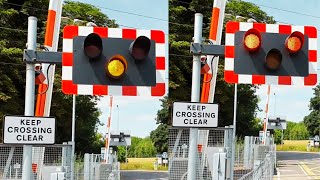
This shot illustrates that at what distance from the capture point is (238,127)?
141 feet

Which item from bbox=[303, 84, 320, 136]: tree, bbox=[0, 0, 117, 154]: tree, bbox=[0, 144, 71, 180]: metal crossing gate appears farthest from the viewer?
bbox=[303, 84, 320, 136]: tree

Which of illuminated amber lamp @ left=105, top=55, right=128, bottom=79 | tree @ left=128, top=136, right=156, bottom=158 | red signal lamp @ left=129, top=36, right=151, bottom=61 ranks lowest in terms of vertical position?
tree @ left=128, top=136, right=156, bottom=158

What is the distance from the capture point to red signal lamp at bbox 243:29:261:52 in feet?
18.4

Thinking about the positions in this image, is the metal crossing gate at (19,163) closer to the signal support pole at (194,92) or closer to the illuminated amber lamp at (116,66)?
the signal support pole at (194,92)

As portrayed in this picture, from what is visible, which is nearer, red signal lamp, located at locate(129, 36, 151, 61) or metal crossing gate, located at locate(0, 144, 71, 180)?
red signal lamp, located at locate(129, 36, 151, 61)

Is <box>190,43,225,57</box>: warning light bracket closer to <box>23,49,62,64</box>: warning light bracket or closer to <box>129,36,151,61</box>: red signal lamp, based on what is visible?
<box>129,36,151,61</box>: red signal lamp

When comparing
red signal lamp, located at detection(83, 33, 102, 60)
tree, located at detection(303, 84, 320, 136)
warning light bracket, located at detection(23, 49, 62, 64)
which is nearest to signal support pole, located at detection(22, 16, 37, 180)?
warning light bracket, located at detection(23, 49, 62, 64)

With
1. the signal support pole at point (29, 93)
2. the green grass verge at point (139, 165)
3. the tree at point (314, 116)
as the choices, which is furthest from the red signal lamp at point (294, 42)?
the tree at point (314, 116)

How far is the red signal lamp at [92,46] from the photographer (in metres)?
5.24

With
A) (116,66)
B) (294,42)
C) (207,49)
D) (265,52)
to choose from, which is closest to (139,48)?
(116,66)

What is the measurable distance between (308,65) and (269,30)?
0.55 meters

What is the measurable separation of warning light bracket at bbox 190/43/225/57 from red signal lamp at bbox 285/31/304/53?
2.20ft

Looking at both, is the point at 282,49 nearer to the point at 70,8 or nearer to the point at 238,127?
the point at 70,8

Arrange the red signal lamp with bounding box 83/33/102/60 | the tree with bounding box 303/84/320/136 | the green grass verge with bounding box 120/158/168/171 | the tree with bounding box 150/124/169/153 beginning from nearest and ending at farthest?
the red signal lamp with bounding box 83/33/102/60
the tree with bounding box 150/124/169/153
the green grass verge with bounding box 120/158/168/171
the tree with bounding box 303/84/320/136
